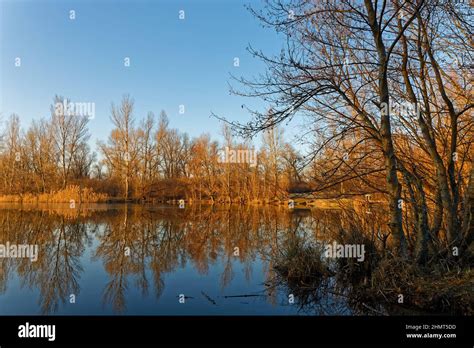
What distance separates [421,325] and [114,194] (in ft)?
106

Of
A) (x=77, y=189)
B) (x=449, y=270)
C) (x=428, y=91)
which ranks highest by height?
(x=428, y=91)

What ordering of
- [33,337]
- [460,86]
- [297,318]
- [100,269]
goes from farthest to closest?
1. [100,269]
2. [460,86]
3. [297,318]
4. [33,337]

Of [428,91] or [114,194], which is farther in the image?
[114,194]

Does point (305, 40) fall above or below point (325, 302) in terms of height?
above

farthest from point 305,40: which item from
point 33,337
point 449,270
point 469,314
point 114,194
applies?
point 114,194

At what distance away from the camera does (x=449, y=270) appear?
15.2ft

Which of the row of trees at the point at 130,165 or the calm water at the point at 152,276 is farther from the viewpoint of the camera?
the row of trees at the point at 130,165

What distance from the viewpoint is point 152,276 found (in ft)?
20.3

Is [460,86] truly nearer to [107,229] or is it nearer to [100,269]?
[100,269]

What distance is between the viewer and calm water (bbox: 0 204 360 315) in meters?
4.64

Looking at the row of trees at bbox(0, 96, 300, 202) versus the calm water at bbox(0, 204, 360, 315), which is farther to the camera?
the row of trees at bbox(0, 96, 300, 202)

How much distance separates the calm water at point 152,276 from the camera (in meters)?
4.64

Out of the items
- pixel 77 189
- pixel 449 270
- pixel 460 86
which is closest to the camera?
pixel 449 270

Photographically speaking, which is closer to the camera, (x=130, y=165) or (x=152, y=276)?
(x=152, y=276)
